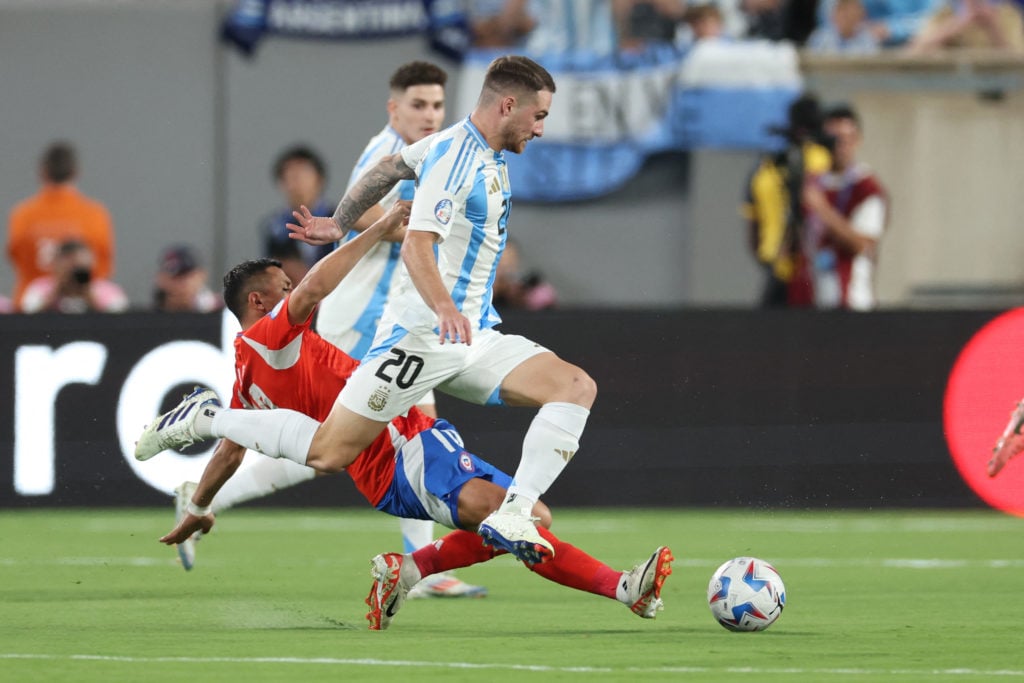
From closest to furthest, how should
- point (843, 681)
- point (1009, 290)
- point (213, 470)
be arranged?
point (843, 681)
point (213, 470)
point (1009, 290)

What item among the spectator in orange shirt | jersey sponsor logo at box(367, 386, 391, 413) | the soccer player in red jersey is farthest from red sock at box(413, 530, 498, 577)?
the spectator in orange shirt

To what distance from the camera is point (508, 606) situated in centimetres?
821

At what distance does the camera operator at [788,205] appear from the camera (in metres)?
13.9

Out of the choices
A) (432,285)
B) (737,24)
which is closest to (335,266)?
(432,285)

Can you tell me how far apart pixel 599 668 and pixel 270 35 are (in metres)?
10.5

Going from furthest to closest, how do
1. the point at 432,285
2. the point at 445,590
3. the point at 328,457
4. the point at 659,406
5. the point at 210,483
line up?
the point at 659,406 < the point at 445,590 < the point at 210,483 < the point at 328,457 < the point at 432,285

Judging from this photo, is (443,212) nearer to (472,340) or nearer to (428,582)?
(472,340)

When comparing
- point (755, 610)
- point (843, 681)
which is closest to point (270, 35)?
point (755, 610)

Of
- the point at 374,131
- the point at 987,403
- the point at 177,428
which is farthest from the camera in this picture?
the point at 374,131

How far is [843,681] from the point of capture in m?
6.02

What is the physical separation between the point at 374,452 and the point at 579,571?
0.95m

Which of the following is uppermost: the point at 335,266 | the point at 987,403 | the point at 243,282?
the point at 335,266

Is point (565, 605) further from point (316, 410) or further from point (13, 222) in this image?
point (13, 222)

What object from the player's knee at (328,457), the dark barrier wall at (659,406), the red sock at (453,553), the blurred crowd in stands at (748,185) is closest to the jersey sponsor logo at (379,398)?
the player's knee at (328,457)
